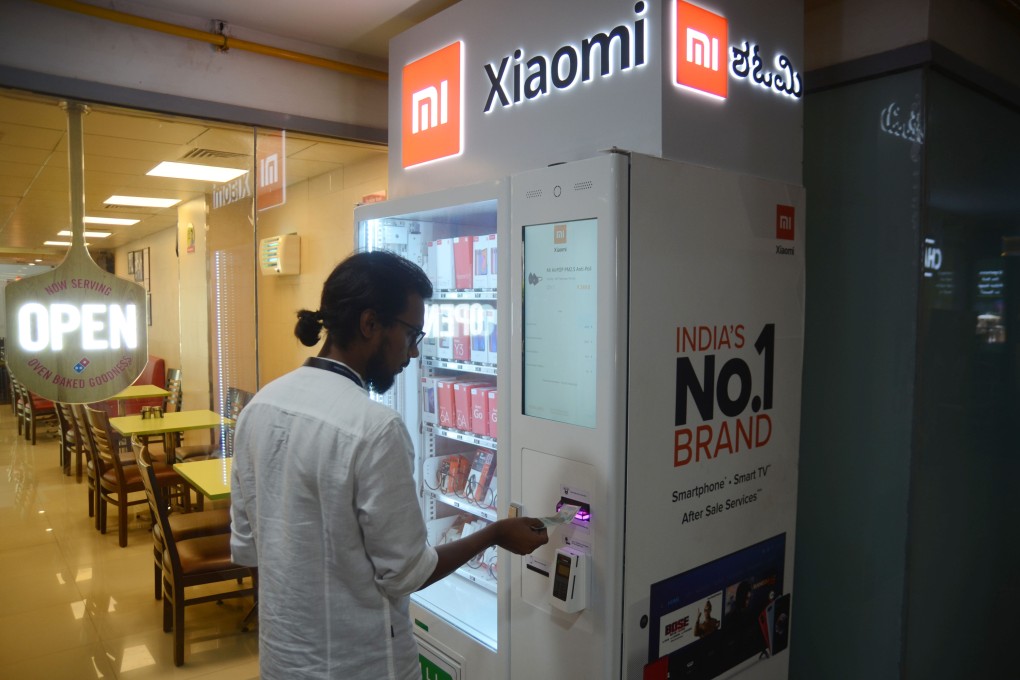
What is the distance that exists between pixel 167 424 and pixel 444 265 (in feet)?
13.7

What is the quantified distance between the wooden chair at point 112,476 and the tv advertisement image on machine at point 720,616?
15.3ft

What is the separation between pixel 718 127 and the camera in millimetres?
2062

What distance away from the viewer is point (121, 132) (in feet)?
12.2

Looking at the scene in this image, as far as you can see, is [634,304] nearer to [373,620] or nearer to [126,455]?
[373,620]

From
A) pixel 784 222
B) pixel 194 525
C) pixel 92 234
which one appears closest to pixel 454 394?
pixel 784 222

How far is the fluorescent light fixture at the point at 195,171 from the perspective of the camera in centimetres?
422

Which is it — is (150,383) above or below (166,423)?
above

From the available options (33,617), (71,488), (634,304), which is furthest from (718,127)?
(71,488)

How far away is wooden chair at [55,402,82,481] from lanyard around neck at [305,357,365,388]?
6.00 meters

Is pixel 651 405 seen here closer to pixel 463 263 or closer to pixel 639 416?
pixel 639 416

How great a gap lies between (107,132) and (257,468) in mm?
3029

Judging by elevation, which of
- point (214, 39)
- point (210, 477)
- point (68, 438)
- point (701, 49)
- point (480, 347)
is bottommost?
point (68, 438)

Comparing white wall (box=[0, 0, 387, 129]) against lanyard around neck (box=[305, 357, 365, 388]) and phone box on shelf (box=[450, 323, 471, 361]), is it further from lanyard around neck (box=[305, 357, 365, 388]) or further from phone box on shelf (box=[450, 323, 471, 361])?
lanyard around neck (box=[305, 357, 365, 388])

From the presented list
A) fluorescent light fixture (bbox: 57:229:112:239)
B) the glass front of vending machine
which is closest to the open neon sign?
fluorescent light fixture (bbox: 57:229:112:239)
